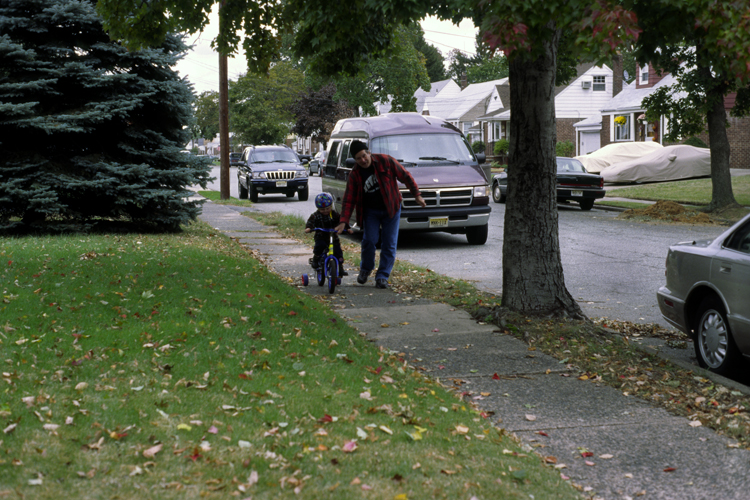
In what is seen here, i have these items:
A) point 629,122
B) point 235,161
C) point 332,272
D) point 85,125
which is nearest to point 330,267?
point 332,272

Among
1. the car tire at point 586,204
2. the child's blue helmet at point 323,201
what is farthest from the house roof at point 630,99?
the child's blue helmet at point 323,201

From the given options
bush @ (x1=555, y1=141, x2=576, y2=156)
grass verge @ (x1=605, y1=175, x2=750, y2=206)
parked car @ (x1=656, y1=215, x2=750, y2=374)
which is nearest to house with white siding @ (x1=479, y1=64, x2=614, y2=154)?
bush @ (x1=555, y1=141, x2=576, y2=156)

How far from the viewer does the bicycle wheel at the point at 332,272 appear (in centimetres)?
940

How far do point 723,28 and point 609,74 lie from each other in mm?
57924

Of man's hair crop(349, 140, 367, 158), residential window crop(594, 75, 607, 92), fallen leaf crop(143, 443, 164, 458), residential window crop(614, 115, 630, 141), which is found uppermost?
residential window crop(594, 75, 607, 92)

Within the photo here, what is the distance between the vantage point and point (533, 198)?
24.3ft

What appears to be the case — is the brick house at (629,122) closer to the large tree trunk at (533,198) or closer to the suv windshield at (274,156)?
the suv windshield at (274,156)

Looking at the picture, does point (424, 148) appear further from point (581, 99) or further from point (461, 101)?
point (461, 101)

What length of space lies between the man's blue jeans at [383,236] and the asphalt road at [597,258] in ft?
4.55

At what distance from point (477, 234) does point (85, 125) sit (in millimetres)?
7503

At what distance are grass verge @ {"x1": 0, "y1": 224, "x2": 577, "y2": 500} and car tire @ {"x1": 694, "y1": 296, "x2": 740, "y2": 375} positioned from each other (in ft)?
7.24

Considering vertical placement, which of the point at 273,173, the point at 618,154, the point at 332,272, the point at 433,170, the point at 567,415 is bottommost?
the point at 567,415

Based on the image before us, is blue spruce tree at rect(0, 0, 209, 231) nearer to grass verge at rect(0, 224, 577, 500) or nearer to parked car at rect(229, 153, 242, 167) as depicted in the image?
grass verge at rect(0, 224, 577, 500)

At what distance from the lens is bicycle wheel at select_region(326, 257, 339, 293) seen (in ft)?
30.8
